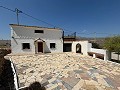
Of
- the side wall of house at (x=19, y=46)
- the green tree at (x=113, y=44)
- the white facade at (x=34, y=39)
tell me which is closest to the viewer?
the green tree at (x=113, y=44)

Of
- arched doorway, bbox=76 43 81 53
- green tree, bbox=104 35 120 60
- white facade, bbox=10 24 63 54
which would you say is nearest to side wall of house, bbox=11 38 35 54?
white facade, bbox=10 24 63 54

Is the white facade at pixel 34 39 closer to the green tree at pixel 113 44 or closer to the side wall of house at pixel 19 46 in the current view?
the side wall of house at pixel 19 46

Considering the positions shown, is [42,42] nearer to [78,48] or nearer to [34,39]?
[34,39]

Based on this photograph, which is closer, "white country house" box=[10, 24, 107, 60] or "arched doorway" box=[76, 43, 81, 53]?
"white country house" box=[10, 24, 107, 60]

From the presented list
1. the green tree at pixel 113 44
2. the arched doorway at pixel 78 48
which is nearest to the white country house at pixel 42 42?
the arched doorway at pixel 78 48

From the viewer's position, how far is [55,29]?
1942 centimetres

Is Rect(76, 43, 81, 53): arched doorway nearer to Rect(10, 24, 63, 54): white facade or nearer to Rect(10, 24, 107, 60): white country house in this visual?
Rect(10, 24, 107, 60): white country house

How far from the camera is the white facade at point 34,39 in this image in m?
16.5

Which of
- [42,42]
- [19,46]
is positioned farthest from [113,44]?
[19,46]

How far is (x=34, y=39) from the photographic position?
1777 cm

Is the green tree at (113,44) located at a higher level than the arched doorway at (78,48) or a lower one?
higher

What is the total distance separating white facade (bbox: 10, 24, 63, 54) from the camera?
16.5 m

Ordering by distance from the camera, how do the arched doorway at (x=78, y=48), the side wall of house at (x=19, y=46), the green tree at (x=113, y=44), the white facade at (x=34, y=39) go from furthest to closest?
the arched doorway at (x=78, y=48), the white facade at (x=34, y=39), the side wall of house at (x=19, y=46), the green tree at (x=113, y=44)

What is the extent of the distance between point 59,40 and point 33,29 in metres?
5.61
